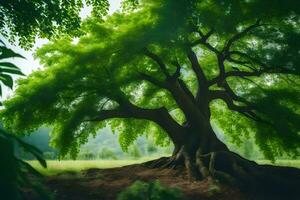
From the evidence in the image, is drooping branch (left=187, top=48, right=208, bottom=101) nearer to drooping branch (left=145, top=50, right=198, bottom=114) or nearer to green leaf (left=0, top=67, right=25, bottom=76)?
drooping branch (left=145, top=50, right=198, bottom=114)

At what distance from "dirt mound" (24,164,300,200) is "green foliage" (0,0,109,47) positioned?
530 cm

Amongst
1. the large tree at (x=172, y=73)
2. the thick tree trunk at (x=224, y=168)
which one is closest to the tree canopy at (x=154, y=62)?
the large tree at (x=172, y=73)

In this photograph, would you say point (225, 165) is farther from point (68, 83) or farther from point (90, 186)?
point (68, 83)

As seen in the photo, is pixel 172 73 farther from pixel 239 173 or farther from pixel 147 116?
pixel 239 173

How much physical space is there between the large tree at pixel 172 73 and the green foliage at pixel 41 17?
5.02 ft

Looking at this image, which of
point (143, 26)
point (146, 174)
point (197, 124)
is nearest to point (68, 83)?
point (143, 26)

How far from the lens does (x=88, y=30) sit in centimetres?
1537

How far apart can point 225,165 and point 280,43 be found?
5.54 meters

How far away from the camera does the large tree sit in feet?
46.3

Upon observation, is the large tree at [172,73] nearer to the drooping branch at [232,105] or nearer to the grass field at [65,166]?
the drooping branch at [232,105]

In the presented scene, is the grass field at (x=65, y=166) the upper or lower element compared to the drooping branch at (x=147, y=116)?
lower

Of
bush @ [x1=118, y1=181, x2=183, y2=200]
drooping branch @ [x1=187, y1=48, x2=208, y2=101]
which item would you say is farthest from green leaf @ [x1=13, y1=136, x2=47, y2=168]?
drooping branch @ [x1=187, y1=48, x2=208, y2=101]

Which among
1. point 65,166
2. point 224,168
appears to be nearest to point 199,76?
point 224,168

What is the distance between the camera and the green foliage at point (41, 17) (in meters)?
10.6
